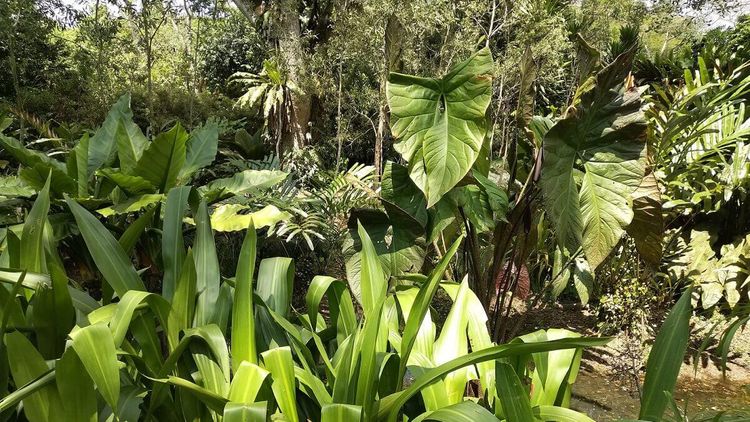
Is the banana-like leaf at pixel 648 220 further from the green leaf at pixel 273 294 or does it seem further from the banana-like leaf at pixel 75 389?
the banana-like leaf at pixel 75 389

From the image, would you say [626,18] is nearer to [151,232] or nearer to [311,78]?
[311,78]

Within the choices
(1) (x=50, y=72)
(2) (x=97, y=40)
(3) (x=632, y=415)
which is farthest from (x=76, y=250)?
(1) (x=50, y=72)

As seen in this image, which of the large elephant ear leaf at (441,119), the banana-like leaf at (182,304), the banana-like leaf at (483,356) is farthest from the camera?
the large elephant ear leaf at (441,119)

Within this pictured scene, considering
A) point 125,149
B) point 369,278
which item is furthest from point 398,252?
point 125,149

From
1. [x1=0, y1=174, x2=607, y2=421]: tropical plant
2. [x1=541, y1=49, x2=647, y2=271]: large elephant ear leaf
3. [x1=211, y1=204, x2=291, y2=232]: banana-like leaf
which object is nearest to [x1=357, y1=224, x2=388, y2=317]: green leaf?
[x1=0, y1=174, x2=607, y2=421]: tropical plant

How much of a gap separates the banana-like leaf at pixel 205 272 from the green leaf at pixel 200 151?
1422 mm

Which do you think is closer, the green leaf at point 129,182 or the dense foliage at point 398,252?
the dense foliage at point 398,252

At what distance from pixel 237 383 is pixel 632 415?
2.53 metres

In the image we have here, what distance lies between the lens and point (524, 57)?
7.97 feet

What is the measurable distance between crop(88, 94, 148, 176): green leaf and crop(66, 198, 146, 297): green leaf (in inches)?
53.4

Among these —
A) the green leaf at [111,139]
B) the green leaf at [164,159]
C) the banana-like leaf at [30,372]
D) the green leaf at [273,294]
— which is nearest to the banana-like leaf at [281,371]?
the green leaf at [273,294]

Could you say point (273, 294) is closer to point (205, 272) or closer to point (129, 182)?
point (205, 272)

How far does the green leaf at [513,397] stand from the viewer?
1.12 metres

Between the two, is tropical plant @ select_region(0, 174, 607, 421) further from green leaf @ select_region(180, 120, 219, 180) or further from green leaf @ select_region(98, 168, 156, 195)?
green leaf @ select_region(180, 120, 219, 180)
